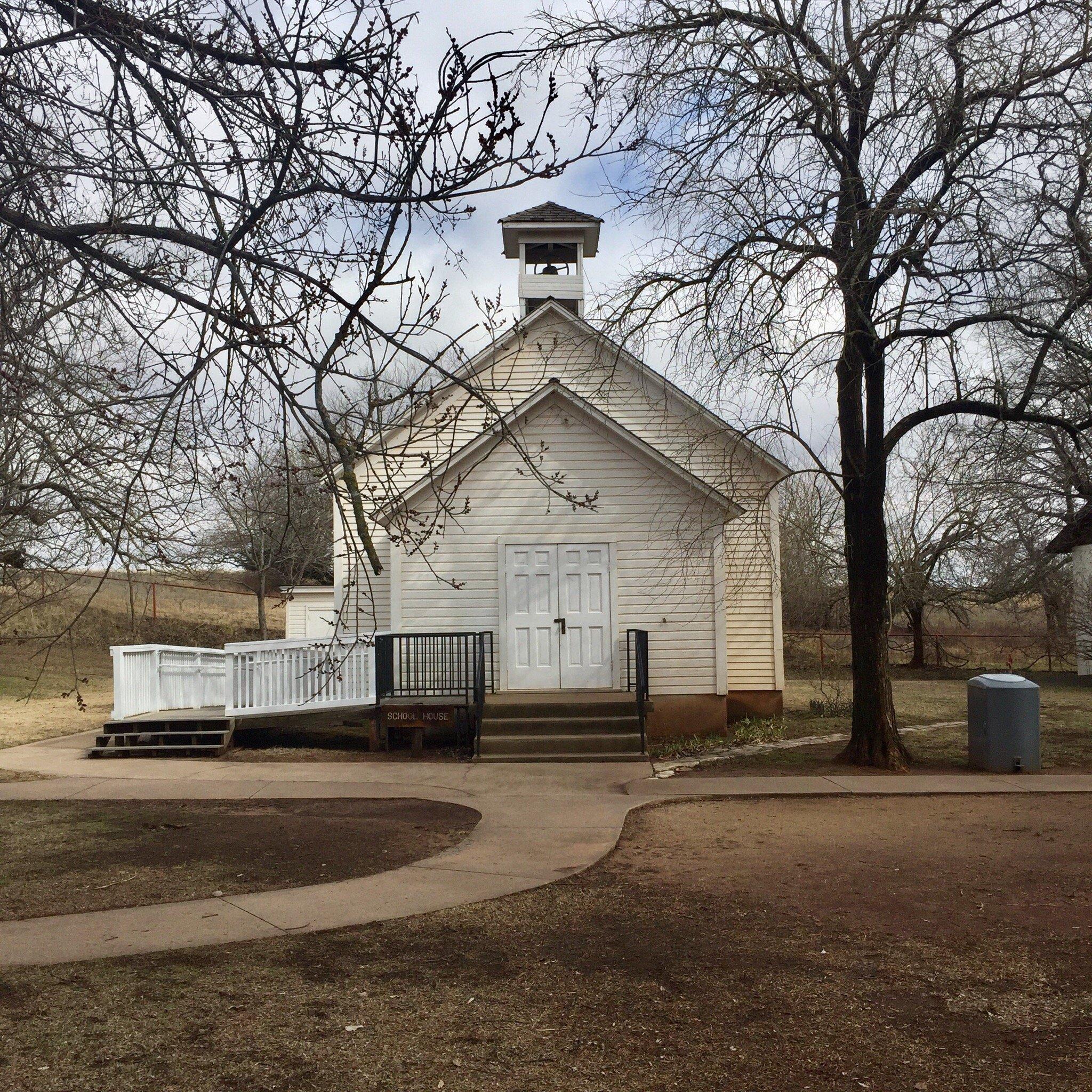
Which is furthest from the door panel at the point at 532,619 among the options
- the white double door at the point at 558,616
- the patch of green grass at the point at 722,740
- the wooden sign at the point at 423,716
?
the patch of green grass at the point at 722,740

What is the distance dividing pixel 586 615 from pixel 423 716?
306 centimetres

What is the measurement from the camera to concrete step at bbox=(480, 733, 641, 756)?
1438 cm

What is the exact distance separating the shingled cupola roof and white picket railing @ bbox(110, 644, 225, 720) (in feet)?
33.1

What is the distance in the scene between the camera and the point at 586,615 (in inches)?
651

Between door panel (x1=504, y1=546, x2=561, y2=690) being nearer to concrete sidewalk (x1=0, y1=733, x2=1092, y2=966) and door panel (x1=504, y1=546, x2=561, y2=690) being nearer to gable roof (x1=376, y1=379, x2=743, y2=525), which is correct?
gable roof (x1=376, y1=379, x2=743, y2=525)

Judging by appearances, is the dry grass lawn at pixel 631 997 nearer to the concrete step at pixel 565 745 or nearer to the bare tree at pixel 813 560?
the concrete step at pixel 565 745

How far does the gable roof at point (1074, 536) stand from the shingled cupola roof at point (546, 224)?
1449 cm

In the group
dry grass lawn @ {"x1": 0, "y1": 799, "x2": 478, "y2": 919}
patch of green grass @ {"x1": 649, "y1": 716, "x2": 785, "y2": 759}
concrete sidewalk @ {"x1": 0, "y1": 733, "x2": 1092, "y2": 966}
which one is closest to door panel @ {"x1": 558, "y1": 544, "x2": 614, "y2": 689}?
patch of green grass @ {"x1": 649, "y1": 716, "x2": 785, "y2": 759}

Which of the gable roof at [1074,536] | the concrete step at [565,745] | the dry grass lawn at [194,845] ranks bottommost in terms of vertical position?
the dry grass lawn at [194,845]

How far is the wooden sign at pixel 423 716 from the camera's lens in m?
15.0

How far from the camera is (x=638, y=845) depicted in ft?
30.4

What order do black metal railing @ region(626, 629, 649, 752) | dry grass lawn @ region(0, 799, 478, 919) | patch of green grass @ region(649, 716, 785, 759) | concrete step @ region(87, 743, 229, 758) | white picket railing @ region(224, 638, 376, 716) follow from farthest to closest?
white picket railing @ region(224, 638, 376, 716) < patch of green grass @ region(649, 716, 785, 759) < concrete step @ region(87, 743, 229, 758) < black metal railing @ region(626, 629, 649, 752) < dry grass lawn @ region(0, 799, 478, 919)

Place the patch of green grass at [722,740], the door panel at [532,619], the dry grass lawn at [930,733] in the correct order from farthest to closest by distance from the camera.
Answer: the door panel at [532,619] < the patch of green grass at [722,740] < the dry grass lawn at [930,733]

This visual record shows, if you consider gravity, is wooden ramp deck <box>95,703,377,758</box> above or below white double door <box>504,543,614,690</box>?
below
